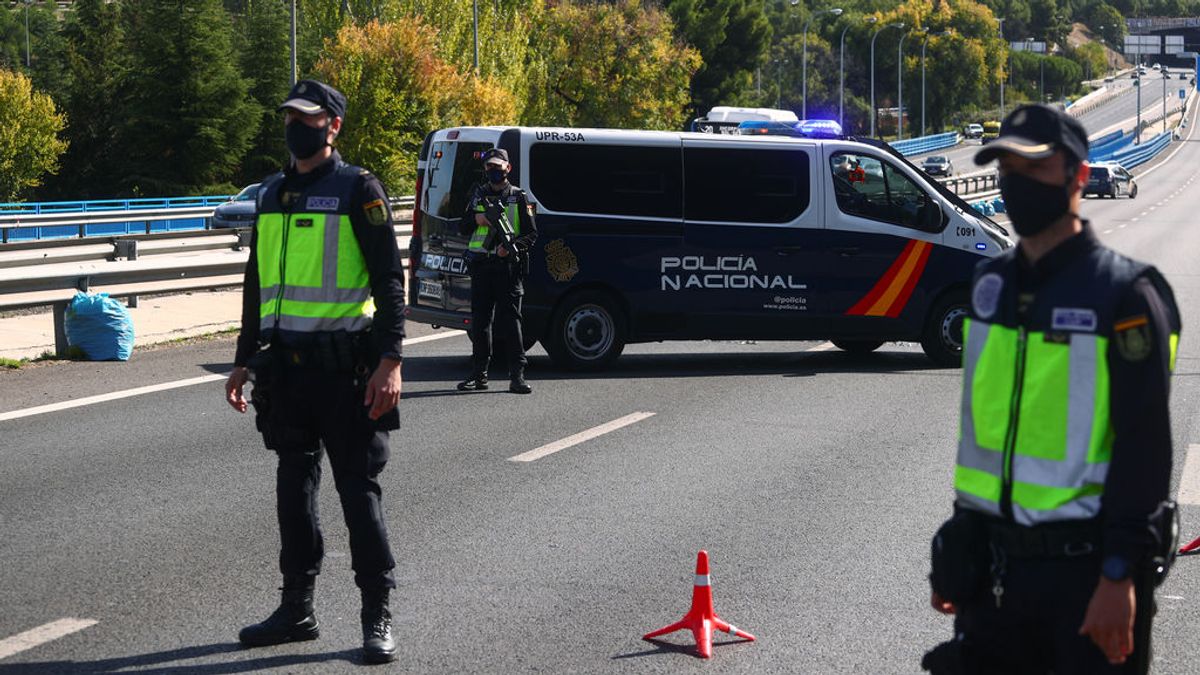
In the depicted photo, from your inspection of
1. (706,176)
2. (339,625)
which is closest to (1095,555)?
(339,625)

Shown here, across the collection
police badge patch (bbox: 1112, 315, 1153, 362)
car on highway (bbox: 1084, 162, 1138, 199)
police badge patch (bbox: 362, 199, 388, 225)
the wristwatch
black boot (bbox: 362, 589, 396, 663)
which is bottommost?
car on highway (bbox: 1084, 162, 1138, 199)

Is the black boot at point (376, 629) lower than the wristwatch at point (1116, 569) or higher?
lower

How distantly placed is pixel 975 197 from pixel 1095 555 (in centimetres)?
5784

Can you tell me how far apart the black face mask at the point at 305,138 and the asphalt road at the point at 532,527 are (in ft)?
5.66

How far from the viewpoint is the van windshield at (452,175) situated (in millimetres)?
13539

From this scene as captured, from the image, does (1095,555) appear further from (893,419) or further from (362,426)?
(893,419)

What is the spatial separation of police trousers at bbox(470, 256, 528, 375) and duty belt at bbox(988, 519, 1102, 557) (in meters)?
8.98

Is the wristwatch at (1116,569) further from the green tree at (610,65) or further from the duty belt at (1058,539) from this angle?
the green tree at (610,65)

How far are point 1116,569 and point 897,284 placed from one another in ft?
36.0

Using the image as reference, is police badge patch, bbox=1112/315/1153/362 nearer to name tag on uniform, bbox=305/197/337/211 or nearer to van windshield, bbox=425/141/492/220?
name tag on uniform, bbox=305/197/337/211

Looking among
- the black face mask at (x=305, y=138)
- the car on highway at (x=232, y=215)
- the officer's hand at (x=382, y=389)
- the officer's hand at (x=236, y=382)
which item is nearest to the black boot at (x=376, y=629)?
the officer's hand at (x=382, y=389)

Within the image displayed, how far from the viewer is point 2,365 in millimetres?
13680

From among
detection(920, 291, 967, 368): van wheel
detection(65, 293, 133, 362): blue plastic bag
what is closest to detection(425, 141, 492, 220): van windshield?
detection(65, 293, 133, 362): blue plastic bag

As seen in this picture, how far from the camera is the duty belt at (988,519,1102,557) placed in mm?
3346
